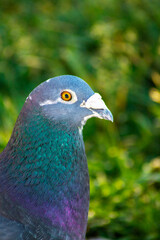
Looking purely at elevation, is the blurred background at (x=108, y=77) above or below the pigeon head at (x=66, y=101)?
above

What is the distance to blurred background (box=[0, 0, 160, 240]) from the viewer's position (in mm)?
3990

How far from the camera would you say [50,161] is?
2537 mm

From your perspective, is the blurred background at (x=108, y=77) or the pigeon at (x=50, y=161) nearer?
the pigeon at (x=50, y=161)

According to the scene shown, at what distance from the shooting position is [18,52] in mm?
→ 6062

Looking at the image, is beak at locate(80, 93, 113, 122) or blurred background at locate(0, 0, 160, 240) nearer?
beak at locate(80, 93, 113, 122)

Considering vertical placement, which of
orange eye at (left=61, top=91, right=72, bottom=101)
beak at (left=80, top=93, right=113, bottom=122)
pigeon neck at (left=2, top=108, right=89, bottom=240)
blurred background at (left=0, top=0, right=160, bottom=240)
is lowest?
pigeon neck at (left=2, top=108, right=89, bottom=240)

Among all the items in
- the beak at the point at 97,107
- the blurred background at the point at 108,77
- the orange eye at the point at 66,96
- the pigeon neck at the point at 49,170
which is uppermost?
the blurred background at the point at 108,77

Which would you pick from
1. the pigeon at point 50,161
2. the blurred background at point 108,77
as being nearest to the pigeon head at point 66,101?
the pigeon at point 50,161

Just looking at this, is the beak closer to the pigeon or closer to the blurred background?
the pigeon

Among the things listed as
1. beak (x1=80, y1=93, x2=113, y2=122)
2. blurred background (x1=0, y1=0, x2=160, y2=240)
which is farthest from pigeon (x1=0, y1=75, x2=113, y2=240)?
blurred background (x1=0, y1=0, x2=160, y2=240)

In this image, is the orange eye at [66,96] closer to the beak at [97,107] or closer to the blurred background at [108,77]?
the beak at [97,107]

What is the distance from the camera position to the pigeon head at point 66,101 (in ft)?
8.04

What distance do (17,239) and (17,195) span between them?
10.1 inches

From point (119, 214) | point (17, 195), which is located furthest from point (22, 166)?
point (119, 214)
